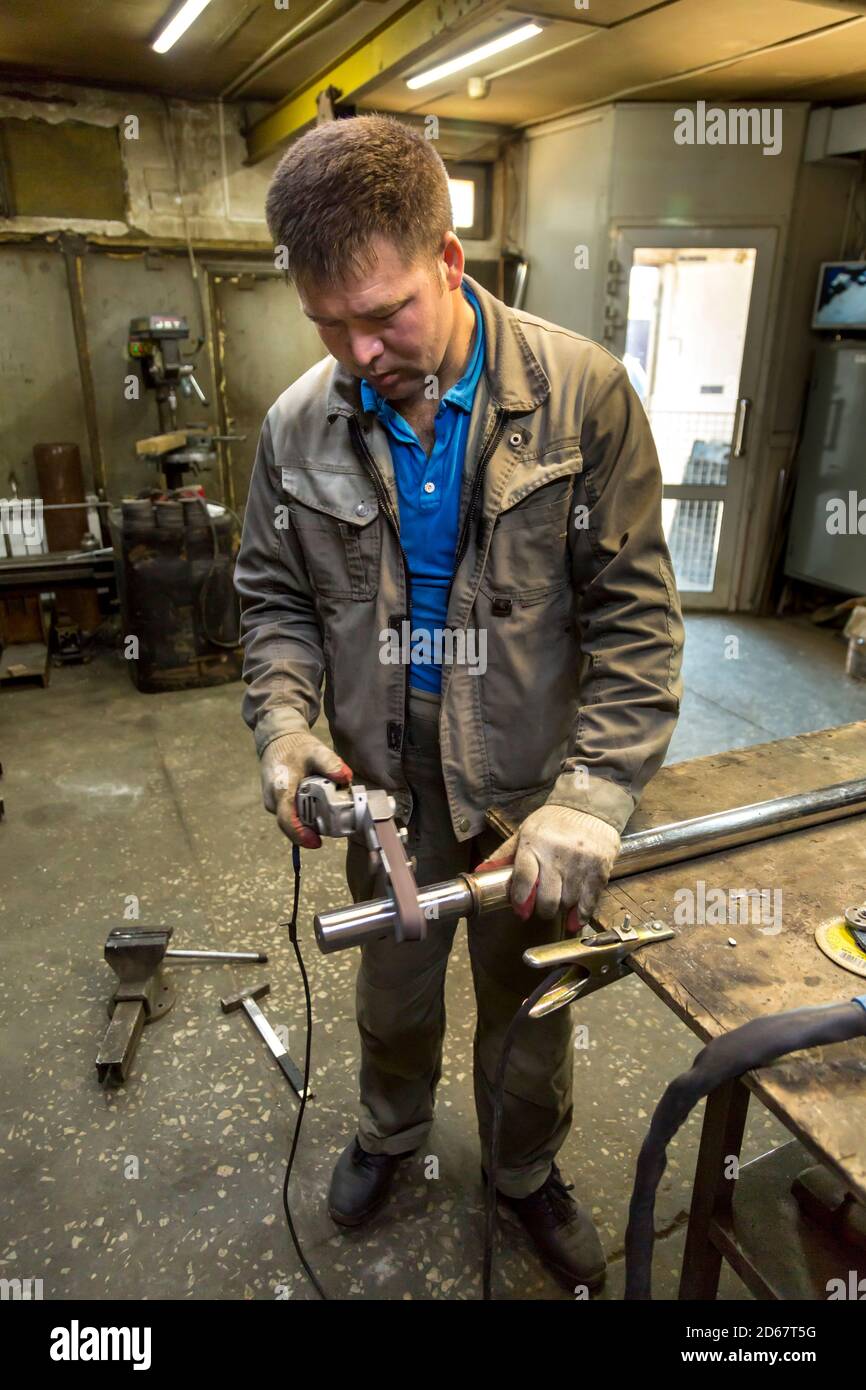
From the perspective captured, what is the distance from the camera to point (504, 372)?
1.19m

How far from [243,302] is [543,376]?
4289 mm

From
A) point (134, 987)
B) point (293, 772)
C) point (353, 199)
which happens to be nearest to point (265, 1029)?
point (134, 987)

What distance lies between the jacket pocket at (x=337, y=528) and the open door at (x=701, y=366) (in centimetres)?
347

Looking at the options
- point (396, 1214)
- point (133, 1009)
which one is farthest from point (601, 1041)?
point (133, 1009)

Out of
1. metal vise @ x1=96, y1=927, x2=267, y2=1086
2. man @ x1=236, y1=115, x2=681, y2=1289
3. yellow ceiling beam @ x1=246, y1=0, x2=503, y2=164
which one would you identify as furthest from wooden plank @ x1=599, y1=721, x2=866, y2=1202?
yellow ceiling beam @ x1=246, y1=0, x2=503, y2=164

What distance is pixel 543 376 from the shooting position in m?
1.19

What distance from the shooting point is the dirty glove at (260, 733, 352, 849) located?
45.7 inches

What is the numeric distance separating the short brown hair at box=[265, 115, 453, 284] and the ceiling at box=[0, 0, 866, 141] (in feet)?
6.99

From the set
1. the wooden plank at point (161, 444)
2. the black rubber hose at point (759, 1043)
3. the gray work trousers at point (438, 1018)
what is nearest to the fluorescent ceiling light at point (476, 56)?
the wooden plank at point (161, 444)

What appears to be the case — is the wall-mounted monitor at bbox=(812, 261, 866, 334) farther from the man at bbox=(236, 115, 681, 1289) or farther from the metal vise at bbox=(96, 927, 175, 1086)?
the metal vise at bbox=(96, 927, 175, 1086)

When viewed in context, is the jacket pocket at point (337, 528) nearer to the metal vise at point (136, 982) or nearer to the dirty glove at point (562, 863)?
the dirty glove at point (562, 863)
